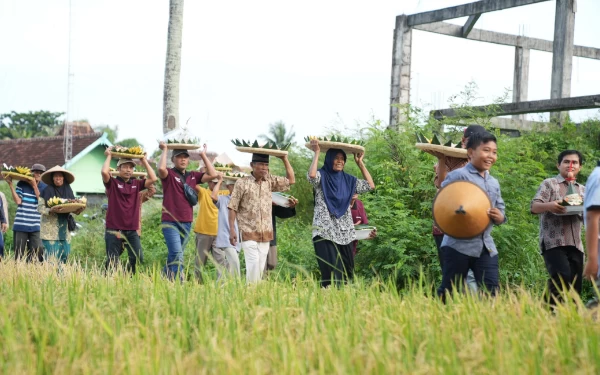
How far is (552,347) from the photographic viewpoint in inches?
159

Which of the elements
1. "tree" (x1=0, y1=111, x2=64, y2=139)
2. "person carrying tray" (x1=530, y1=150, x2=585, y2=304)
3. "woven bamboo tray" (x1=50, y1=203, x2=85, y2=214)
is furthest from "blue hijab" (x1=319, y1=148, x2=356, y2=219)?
"tree" (x1=0, y1=111, x2=64, y2=139)

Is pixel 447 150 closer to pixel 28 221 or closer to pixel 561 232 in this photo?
pixel 561 232

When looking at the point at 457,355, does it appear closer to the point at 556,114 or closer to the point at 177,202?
the point at 177,202

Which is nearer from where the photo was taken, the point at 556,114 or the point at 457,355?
the point at 457,355

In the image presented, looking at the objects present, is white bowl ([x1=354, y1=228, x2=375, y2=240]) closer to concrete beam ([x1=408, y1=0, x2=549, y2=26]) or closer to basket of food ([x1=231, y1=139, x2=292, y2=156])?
basket of food ([x1=231, y1=139, x2=292, y2=156])

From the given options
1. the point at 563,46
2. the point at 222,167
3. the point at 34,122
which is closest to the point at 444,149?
the point at 222,167

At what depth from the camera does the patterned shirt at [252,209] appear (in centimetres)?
905

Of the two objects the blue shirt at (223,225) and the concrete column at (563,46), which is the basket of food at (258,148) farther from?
the concrete column at (563,46)

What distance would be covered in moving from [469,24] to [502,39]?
1199mm

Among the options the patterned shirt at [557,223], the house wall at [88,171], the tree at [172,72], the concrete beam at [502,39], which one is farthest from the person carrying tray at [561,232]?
the house wall at [88,171]

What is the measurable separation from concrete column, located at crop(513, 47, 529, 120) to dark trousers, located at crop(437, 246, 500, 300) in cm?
812

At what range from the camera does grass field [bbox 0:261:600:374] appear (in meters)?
3.77

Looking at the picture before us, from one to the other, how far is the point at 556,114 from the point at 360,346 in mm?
10046

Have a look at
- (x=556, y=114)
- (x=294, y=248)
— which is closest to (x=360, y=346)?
(x=294, y=248)
